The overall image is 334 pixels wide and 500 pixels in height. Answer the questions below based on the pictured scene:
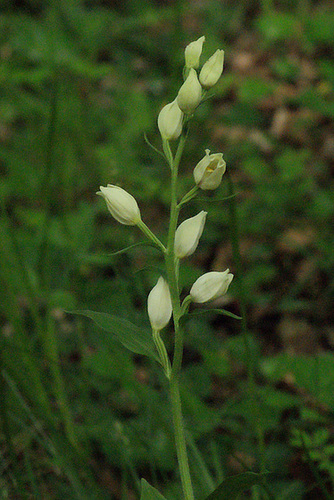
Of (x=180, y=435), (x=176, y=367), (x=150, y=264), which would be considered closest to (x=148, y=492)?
(x=180, y=435)

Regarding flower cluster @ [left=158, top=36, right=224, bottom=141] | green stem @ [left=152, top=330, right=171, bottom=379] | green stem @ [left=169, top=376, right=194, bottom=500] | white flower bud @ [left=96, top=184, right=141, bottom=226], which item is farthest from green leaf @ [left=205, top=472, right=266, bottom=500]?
flower cluster @ [left=158, top=36, right=224, bottom=141]

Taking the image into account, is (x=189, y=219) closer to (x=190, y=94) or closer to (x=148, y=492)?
(x=190, y=94)

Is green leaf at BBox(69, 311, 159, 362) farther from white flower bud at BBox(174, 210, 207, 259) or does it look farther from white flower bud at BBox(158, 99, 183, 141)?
white flower bud at BBox(158, 99, 183, 141)

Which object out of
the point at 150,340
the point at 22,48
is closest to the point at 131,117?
the point at 22,48

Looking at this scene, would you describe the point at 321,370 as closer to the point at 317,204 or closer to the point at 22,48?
the point at 317,204

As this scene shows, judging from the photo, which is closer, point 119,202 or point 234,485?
point 234,485

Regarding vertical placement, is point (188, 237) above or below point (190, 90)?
below
